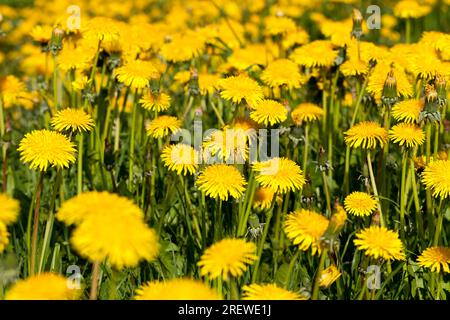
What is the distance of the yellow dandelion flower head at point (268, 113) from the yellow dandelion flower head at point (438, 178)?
44 centimetres

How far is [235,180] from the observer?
1818 mm

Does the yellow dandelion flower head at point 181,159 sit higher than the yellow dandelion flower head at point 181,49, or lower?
lower

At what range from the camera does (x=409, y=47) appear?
2.71 m

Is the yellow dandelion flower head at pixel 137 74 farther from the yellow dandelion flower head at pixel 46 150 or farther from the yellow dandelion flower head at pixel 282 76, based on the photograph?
the yellow dandelion flower head at pixel 46 150

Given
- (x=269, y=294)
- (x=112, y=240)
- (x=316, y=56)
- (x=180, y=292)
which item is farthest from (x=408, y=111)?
(x=112, y=240)

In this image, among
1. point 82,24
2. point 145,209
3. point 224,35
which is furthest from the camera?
point 224,35

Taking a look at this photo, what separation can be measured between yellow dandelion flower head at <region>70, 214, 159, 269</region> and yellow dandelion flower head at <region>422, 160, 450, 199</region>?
92 centimetres

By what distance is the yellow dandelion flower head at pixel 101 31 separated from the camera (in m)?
2.39

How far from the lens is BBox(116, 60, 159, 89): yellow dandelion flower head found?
2.30 meters

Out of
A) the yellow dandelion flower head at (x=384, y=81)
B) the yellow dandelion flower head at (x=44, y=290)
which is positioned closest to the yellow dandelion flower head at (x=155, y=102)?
the yellow dandelion flower head at (x=384, y=81)

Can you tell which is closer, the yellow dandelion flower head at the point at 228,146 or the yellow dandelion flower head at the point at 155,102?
the yellow dandelion flower head at the point at 228,146

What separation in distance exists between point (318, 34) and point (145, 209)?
2.97 meters
